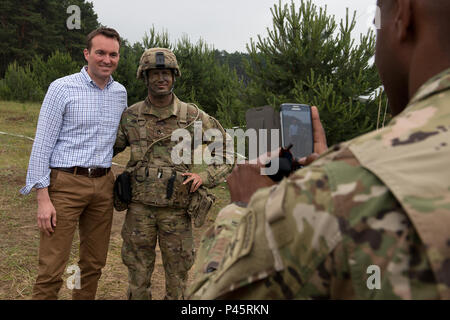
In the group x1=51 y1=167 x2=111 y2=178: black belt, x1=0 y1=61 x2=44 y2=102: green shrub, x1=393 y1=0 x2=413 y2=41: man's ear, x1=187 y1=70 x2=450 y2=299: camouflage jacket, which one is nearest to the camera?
x1=187 y1=70 x2=450 y2=299: camouflage jacket

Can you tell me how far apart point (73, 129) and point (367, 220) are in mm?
2772

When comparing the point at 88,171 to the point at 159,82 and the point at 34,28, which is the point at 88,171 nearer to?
the point at 159,82

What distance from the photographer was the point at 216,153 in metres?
3.51

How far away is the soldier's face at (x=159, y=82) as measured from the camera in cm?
327

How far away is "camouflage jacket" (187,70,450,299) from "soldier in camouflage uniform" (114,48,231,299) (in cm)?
255

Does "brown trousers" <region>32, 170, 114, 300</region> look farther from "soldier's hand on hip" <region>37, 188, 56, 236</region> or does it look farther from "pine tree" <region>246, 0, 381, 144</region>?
"pine tree" <region>246, 0, 381, 144</region>

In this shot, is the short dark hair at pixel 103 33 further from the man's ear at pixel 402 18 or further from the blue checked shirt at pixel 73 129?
the man's ear at pixel 402 18

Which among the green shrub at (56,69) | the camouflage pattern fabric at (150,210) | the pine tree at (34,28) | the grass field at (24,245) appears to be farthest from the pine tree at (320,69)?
the pine tree at (34,28)

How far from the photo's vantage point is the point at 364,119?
21.5 feet

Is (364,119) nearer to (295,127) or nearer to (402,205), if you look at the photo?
(295,127)

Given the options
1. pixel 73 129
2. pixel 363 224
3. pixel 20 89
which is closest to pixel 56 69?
pixel 20 89

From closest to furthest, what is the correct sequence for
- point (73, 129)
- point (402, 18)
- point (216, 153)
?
point (402, 18) < point (73, 129) < point (216, 153)

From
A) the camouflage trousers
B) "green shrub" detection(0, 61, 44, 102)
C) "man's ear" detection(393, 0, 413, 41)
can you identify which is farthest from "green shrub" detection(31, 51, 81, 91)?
"man's ear" detection(393, 0, 413, 41)

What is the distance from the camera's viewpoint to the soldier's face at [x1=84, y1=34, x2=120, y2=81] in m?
Result: 3.14
